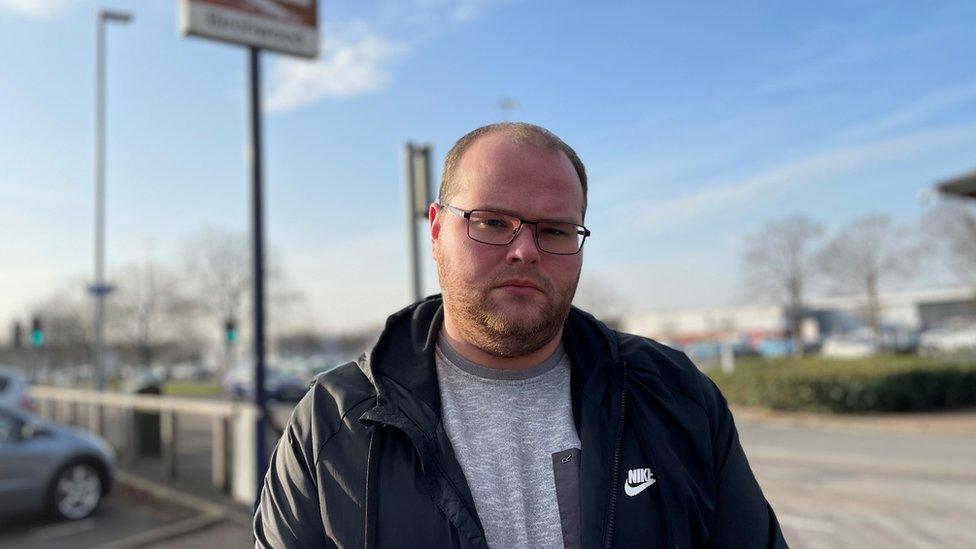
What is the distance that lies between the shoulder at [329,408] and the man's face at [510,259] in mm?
282

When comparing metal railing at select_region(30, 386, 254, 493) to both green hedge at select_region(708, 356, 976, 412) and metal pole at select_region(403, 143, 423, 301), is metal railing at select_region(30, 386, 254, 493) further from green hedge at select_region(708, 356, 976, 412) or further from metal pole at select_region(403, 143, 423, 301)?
green hedge at select_region(708, 356, 976, 412)

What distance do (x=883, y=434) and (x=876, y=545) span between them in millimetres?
8158

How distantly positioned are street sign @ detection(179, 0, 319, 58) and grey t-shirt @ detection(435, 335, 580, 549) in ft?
18.6

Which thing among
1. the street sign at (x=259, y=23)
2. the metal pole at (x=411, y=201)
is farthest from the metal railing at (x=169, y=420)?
the street sign at (x=259, y=23)

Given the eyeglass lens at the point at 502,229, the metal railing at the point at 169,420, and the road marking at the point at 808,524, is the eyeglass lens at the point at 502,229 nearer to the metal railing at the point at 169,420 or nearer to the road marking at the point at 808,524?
the road marking at the point at 808,524

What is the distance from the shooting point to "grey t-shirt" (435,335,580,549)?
1527mm

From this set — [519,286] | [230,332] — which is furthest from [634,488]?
[230,332]

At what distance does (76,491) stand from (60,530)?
21.2 inches

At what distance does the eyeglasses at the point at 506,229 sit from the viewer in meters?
1.61

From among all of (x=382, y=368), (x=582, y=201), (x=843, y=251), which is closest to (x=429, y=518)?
(x=382, y=368)

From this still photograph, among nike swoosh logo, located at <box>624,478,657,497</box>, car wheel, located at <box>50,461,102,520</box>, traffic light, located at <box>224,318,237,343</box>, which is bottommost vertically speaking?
car wheel, located at <box>50,461,102,520</box>

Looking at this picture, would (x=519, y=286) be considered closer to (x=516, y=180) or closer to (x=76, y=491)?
(x=516, y=180)

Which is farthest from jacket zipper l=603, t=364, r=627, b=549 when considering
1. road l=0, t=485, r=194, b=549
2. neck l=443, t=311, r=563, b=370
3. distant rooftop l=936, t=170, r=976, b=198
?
distant rooftop l=936, t=170, r=976, b=198

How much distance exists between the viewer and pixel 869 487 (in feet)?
27.4
